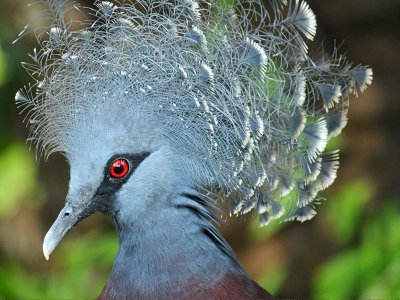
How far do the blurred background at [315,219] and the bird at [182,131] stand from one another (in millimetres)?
951

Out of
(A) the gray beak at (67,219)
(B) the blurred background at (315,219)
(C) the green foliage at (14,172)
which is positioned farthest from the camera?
(C) the green foliage at (14,172)

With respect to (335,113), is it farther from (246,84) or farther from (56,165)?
(56,165)

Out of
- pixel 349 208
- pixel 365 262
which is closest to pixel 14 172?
pixel 349 208

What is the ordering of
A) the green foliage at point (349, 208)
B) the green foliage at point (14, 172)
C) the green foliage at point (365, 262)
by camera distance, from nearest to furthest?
1. the green foliage at point (365, 262)
2. the green foliage at point (349, 208)
3. the green foliage at point (14, 172)

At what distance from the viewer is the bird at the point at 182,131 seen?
6.98ft

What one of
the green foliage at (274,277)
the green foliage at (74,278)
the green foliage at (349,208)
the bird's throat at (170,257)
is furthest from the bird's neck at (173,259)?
the green foliage at (274,277)

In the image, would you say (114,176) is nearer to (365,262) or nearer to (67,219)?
(67,219)

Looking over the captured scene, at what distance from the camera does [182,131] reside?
7.11ft

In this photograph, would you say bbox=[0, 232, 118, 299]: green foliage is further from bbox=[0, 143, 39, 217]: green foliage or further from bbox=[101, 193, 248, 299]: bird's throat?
bbox=[101, 193, 248, 299]: bird's throat

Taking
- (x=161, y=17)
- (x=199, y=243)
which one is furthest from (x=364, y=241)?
(x=161, y=17)

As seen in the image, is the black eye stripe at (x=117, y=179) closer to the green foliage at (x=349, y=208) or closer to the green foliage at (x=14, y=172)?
the green foliage at (x=349, y=208)

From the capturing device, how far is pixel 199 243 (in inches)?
85.2

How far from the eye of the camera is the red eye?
2.11 metres

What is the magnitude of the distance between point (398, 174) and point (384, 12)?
954 millimetres
